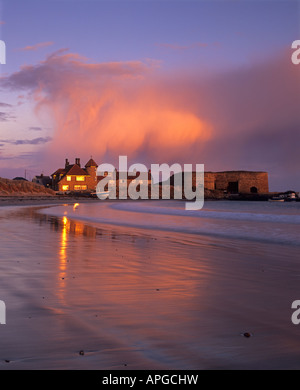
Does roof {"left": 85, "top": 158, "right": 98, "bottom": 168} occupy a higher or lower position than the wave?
higher

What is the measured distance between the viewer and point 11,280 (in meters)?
8.52

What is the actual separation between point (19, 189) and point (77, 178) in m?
23.3

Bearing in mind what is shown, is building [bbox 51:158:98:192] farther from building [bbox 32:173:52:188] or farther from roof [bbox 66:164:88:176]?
building [bbox 32:173:52:188]

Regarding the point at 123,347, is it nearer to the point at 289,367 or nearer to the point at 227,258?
the point at 289,367

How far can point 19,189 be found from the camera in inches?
4409

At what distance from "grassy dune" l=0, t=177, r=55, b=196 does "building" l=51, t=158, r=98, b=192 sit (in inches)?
592

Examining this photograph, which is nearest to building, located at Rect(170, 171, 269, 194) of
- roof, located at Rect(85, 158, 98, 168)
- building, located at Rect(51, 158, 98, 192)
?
roof, located at Rect(85, 158, 98, 168)

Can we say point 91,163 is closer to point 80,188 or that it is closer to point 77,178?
point 77,178

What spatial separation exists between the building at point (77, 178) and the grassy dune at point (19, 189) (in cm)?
1505

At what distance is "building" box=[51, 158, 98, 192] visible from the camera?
130250mm

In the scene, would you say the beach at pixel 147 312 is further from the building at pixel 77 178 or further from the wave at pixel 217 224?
the building at pixel 77 178
